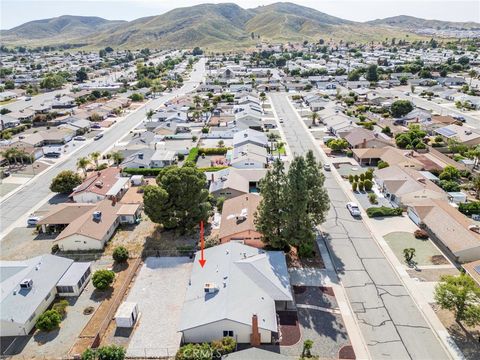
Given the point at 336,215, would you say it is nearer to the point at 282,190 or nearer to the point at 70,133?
the point at 282,190

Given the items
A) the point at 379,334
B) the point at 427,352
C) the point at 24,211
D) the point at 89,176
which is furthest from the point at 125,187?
the point at 427,352

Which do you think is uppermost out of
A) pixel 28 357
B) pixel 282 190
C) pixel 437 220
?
pixel 282 190

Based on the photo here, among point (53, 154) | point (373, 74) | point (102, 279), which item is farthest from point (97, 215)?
point (373, 74)

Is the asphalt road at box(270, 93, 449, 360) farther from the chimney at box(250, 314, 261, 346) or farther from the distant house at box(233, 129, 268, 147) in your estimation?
the distant house at box(233, 129, 268, 147)

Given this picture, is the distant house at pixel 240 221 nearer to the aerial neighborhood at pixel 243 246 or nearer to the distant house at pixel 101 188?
the aerial neighborhood at pixel 243 246

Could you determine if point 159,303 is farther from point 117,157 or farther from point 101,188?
point 117,157
